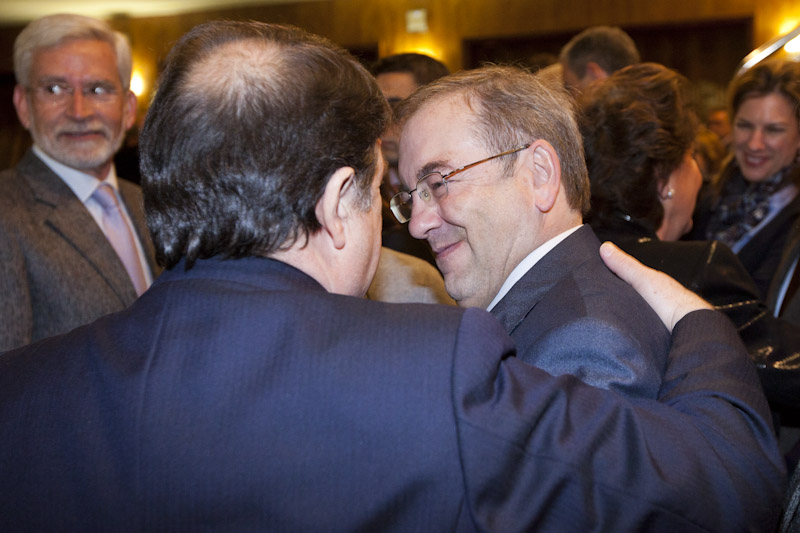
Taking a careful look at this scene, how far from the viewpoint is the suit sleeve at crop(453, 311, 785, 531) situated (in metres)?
0.90

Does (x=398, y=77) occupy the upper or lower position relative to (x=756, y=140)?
upper

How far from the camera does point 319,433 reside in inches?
35.4

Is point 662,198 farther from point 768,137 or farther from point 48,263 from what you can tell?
point 48,263

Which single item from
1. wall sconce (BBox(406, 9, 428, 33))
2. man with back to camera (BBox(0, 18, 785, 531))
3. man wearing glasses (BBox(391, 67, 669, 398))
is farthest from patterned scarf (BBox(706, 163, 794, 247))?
wall sconce (BBox(406, 9, 428, 33))

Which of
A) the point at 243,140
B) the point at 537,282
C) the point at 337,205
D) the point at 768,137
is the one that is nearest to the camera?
the point at 243,140

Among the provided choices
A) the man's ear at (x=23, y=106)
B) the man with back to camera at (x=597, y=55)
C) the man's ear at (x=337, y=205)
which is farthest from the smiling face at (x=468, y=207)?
the man with back to camera at (x=597, y=55)

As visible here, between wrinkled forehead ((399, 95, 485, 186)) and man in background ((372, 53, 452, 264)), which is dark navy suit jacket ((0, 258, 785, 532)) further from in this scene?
man in background ((372, 53, 452, 264))

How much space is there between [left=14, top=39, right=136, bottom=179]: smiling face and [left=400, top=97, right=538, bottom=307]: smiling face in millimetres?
1367

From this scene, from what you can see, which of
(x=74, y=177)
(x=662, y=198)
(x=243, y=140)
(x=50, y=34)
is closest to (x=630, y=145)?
(x=662, y=198)

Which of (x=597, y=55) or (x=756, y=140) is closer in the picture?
(x=756, y=140)

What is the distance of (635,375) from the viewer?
45.2 inches

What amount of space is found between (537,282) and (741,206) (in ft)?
7.06

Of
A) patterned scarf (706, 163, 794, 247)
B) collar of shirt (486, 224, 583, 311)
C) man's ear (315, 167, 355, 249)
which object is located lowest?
patterned scarf (706, 163, 794, 247)

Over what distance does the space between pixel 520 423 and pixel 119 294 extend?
1.70 m
